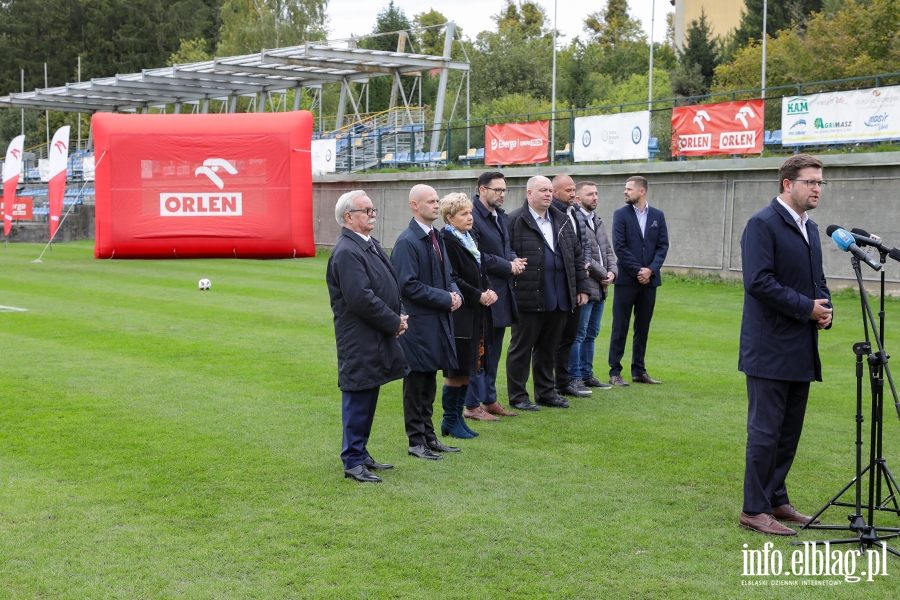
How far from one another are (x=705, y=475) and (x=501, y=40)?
62.3m

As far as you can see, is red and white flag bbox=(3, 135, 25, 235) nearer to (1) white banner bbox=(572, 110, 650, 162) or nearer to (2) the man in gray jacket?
(1) white banner bbox=(572, 110, 650, 162)

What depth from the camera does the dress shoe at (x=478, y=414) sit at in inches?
328

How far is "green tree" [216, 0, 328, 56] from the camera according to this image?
67.6 m

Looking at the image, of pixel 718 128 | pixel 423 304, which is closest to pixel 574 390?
pixel 423 304

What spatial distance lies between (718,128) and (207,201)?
13.2m

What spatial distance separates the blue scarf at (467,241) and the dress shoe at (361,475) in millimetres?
1924

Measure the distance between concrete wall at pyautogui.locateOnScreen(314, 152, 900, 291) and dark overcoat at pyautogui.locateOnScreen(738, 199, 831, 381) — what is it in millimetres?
12793

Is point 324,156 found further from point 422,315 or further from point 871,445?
point 871,445

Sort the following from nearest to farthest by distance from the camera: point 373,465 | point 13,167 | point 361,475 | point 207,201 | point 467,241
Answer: point 361,475, point 373,465, point 467,241, point 207,201, point 13,167

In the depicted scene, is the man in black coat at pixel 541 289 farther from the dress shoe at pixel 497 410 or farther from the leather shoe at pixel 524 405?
the dress shoe at pixel 497 410

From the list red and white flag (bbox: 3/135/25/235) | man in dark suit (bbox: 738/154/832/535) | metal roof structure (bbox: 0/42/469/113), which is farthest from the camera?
metal roof structure (bbox: 0/42/469/113)

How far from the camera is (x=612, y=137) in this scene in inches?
906

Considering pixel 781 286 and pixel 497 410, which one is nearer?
pixel 781 286

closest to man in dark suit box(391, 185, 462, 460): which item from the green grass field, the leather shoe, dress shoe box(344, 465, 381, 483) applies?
the green grass field
